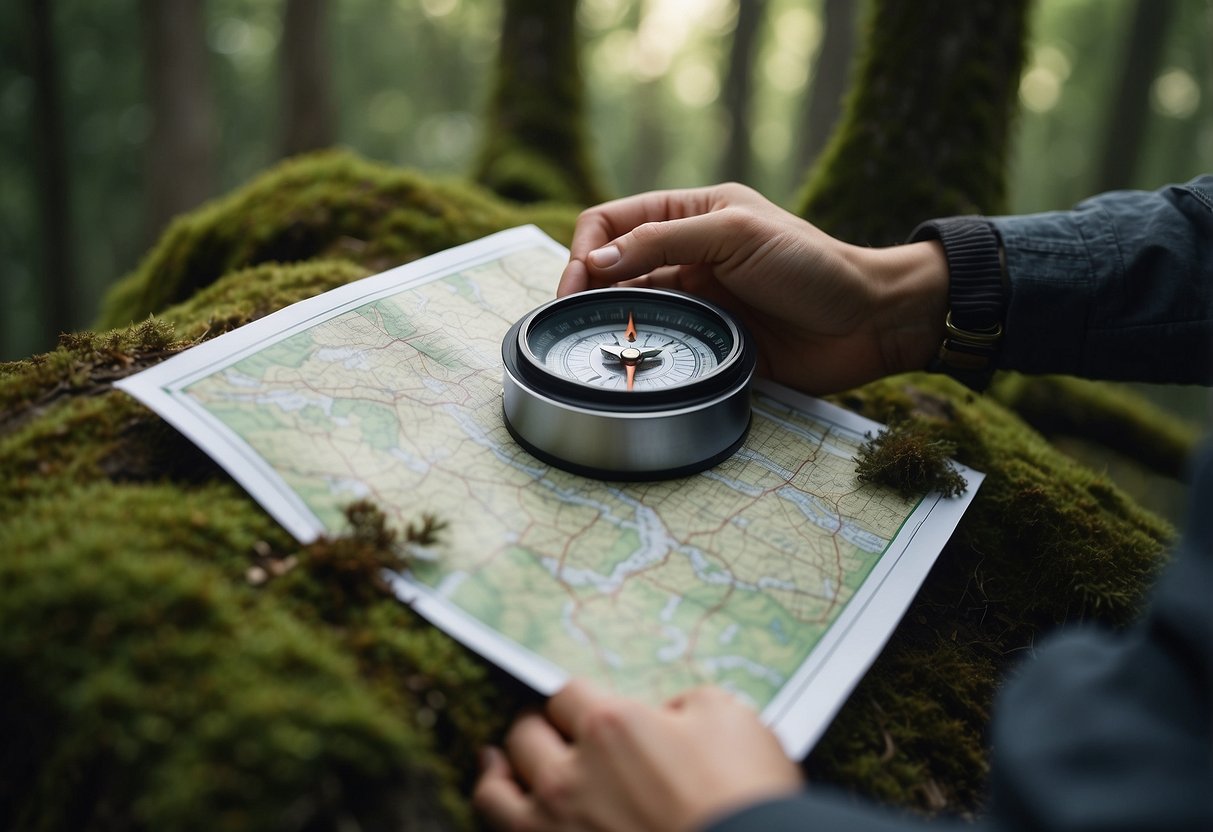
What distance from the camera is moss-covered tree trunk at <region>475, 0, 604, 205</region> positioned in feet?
17.2

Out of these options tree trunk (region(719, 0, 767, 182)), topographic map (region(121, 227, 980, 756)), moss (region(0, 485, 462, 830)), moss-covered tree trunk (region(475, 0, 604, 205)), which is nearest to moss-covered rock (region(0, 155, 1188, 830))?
moss (region(0, 485, 462, 830))

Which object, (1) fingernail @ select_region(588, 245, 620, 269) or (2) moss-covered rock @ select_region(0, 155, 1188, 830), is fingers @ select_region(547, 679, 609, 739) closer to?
(2) moss-covered rock @ select_region(0, 155, 1188, 830)

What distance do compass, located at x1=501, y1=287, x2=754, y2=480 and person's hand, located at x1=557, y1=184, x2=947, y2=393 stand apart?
186mm

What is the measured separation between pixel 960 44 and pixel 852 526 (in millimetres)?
2788

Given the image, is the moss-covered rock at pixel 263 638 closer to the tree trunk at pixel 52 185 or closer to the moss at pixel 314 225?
the moss at pixel 314 225

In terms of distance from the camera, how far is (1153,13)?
11906mm

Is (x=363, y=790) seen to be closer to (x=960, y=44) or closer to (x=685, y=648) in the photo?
Result: (x=685, y=648)

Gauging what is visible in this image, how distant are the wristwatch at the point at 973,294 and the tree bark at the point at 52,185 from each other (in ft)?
43.8

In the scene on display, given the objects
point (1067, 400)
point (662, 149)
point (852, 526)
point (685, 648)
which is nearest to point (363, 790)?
point (685, 648)

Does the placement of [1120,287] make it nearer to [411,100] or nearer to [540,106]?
[540,106]

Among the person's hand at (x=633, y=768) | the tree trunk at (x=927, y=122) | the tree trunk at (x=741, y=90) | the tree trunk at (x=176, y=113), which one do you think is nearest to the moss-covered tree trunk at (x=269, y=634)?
the person's hand at (x=633, y=768)

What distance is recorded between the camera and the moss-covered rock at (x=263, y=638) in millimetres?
1220

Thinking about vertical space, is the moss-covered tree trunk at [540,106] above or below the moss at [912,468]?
above

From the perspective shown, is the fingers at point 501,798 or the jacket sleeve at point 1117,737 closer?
the jacket sleeve at point 1117,737
